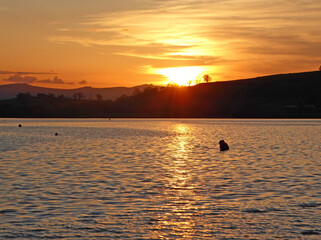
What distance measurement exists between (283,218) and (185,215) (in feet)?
13.2

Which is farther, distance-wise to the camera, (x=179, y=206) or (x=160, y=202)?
(x=160, y=202)

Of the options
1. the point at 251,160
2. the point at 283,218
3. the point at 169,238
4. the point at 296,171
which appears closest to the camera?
the point at 169,238

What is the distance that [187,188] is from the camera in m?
27.5

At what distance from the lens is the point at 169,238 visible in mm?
16094

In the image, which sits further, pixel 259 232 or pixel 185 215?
pixel 185 215

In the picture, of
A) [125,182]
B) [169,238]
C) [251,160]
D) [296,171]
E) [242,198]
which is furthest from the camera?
[251,160]

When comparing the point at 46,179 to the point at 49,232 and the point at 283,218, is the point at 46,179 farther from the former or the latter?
the point at 283,218

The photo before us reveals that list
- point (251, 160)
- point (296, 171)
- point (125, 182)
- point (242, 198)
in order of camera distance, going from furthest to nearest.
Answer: point (251, 160)
point (296, 171)
point (125, 182)
point (242, 198)

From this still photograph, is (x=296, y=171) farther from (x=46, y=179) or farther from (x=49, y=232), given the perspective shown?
(x=49, y=232)

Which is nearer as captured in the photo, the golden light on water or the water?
the water

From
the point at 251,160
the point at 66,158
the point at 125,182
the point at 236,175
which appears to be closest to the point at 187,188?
the point at 125,182

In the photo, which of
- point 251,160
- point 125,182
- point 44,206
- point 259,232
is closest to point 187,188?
point 125,182

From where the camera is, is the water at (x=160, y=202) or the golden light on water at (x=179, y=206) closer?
the water at (x=160, y=202)

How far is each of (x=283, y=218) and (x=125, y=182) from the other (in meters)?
12.8
